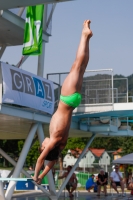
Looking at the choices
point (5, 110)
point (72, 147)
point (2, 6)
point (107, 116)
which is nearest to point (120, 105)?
point (107, 116)

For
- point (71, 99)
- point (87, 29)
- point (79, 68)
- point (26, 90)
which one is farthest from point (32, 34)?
point (71, 99)

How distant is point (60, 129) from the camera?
626 centimetres

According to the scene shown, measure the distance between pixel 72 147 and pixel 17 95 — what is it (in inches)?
1612

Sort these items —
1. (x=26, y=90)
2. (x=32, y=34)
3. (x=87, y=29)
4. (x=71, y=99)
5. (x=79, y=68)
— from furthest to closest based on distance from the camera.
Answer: (x=32, y=34) → (x=26, y=90) → (x=87, y=29) → (x=79, y=68) → (x=71, y=99)

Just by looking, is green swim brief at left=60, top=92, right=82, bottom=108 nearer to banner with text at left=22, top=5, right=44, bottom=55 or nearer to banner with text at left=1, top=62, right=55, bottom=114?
banner with text at left=1, top=62, right=55, bottom=114

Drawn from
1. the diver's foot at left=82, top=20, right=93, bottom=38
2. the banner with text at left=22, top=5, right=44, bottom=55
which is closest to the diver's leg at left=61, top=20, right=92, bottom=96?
the diver's foot at left=82, top=20, right=93, bottom=38

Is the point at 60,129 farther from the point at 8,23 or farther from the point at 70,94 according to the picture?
the point at 8,23

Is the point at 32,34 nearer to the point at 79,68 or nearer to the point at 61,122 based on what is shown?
the point at 79,68

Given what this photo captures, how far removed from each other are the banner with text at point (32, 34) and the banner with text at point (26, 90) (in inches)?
64.6

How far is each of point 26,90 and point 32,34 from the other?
3595 mm

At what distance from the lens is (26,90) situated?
18.4m

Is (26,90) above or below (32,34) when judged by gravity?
below

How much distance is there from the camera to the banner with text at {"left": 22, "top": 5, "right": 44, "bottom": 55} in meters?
21.0

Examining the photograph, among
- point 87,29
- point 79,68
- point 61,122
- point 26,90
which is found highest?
point 26,90
